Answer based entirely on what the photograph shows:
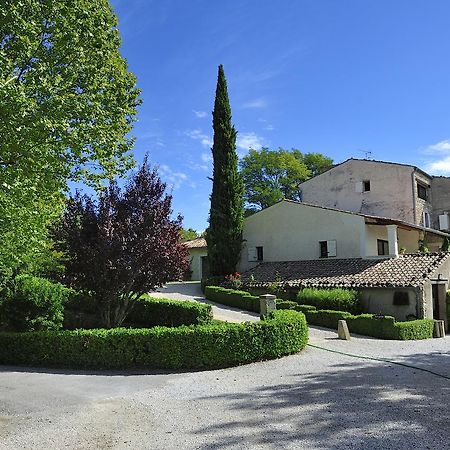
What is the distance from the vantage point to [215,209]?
29.9 m

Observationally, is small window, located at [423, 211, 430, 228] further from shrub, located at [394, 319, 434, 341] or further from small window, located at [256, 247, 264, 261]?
shrub, located at [394, 319, 434, 341]

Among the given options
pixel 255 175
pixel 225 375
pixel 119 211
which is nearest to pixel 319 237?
pixel 119 211

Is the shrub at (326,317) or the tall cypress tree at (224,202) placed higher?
the tall cypress tree at (224,202)

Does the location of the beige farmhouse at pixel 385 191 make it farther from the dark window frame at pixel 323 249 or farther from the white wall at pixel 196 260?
the white wall at pixel 196 260

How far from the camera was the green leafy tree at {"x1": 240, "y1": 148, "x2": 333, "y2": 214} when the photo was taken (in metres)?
50.8

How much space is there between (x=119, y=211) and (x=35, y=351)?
479cm

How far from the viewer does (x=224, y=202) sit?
2984cm

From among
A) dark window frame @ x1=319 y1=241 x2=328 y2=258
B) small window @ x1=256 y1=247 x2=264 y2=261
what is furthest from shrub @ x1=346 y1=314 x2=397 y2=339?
small window @ x1=256 y1=247 x2=264 y2=261

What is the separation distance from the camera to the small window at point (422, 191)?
117 feet

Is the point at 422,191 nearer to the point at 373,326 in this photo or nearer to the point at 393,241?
the point at 393,241

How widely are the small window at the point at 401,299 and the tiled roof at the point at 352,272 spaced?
1.83 ft

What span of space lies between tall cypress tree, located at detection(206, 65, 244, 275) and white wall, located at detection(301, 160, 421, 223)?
10640mm

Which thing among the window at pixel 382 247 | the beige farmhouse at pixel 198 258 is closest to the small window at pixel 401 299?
the window at pixel 382 247

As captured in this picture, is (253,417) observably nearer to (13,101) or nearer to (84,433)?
(84,433)
